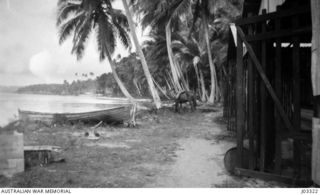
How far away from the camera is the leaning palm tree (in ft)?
53.1

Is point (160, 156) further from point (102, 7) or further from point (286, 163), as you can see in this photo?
point (102, 7)

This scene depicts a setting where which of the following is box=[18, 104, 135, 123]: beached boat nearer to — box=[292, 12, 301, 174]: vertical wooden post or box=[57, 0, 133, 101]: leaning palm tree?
box=[57, 0, 133, 101]: leaning palm tree

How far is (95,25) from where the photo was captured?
17.1 m

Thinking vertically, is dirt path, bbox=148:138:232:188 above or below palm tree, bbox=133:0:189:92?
below

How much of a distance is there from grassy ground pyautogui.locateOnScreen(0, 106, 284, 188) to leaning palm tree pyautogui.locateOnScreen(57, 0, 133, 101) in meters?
7.21

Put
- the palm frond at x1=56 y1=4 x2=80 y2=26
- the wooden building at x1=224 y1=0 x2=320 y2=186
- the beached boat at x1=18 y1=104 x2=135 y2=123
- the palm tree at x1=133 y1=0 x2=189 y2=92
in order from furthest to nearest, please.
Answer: the palm frond at x1=56 y1=4 x2=80 y2=26 < the palm tree at x1=133 y1=0 x2=189 y2=92 < the beached boat at x1=18 y1=104 x2=135 y2=123 < the wooden building at x1=224 y1=0 x2=320 y2=186

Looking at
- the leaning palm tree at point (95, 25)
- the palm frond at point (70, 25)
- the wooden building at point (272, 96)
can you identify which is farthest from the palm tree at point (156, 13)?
the wooden building at point (272, 96)

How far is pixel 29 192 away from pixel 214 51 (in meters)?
20.8

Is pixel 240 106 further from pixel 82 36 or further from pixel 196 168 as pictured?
pixel 82 36

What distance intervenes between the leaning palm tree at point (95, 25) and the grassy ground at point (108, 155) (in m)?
7.21

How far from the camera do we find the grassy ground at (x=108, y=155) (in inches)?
159

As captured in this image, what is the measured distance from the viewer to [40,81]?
17.5 ft

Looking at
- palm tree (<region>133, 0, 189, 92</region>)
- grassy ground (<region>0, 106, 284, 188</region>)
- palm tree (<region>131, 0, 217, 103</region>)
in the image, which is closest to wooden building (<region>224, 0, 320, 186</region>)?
grassy ground (<region>0, 106, 284, 188</region>)

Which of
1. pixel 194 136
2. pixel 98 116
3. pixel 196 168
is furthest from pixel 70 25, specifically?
pixel 196 168
